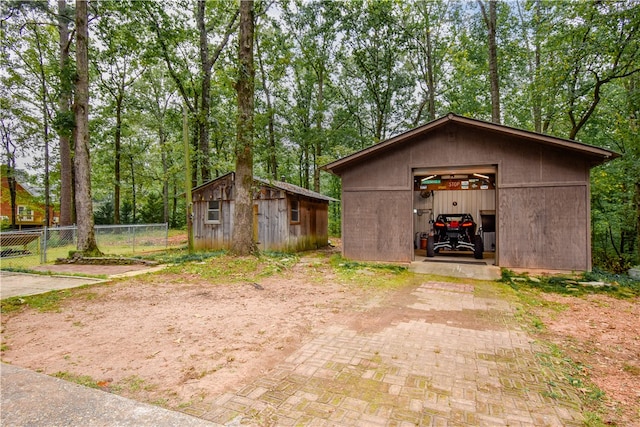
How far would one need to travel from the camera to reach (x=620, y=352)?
3.44 m

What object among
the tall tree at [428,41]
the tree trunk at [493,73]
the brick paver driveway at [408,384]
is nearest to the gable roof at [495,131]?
the tree trunk at [493,73]

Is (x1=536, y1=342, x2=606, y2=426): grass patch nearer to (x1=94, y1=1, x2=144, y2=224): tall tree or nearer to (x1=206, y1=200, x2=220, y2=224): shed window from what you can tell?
(x1=206, y1=200, x2=220, y2=224): shed window

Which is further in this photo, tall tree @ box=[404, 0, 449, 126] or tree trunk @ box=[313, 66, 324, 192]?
tree trunk @ box=[313, 66, 324, 192]

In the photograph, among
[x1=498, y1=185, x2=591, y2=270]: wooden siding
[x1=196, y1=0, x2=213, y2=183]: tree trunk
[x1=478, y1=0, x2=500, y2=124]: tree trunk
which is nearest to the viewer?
[x1=498, y1=185, x2=591, y2=270]: wooden siding

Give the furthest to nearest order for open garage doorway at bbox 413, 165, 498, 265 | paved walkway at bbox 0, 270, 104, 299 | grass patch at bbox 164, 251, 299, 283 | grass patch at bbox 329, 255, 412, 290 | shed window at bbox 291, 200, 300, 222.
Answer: shed window at bbox 291, 200, 300, 222 → open garage doorway at bbox 413, 165, 498, 265 → grass patch at bbox 164, 251, 299, 283 → grass patch at bbox 329, 255, 412, 290 → paved walkway at bbox 0, 270, 104, 299

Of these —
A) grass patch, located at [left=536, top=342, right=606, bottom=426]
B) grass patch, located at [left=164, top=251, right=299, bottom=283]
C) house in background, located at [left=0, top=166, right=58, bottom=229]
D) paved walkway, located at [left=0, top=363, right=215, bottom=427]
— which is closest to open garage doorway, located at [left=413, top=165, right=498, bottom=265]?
grass patch, located at [left=164, top=251, right=299, bottom=283]

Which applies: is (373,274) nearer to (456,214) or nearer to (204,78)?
(456,214)

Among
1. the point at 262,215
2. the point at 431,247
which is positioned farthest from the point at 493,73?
the point at 262,215

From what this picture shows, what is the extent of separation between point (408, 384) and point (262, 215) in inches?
432

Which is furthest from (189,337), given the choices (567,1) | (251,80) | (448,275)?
(567,1)

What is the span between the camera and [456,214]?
11500 millimetres

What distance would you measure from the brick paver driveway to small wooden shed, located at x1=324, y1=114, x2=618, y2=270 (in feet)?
17.0

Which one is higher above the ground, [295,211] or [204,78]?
[204,78]

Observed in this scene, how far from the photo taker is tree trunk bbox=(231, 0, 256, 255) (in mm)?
9172
